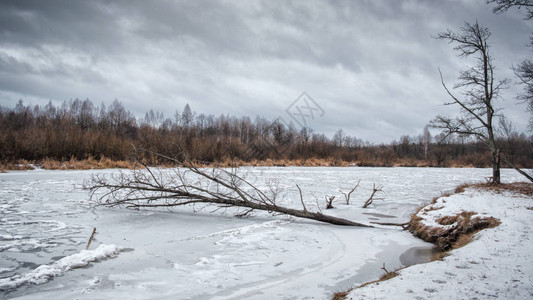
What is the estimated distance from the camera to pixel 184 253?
3873 millimetres

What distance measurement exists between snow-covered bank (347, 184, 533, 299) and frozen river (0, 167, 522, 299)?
56 centimetres

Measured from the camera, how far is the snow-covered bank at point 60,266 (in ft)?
9.00

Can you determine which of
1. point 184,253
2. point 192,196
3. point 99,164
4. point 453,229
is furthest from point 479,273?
point 99,164

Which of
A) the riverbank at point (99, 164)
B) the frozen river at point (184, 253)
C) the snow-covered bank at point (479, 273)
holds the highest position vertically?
the riverbank at point (99, 164)

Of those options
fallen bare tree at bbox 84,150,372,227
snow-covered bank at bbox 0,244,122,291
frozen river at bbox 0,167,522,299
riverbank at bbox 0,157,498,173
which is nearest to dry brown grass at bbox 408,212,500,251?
frozen river at bbox 0,167,522,299

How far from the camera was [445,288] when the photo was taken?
249 cm

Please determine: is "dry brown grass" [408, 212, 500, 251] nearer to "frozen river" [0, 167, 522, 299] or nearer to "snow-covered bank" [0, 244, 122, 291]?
"frozen river" [0, 167, 522, 299]

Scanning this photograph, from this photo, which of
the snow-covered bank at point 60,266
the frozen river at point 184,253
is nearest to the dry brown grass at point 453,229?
the frozen river at point 184,253

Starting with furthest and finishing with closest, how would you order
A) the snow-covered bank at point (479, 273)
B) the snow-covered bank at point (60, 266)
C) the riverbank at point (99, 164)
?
the riverbank at point (99, 164)
the snow-covered bank at point (60, 266)
the snow-covered bank at point (479, 273)

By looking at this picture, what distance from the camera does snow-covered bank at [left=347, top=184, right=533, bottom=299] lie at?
2.37 metres

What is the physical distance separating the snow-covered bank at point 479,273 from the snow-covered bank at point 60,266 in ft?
9.66

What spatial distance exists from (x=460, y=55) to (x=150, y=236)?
39.8 feet

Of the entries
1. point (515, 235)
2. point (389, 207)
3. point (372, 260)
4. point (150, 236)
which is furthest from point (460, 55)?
point (150, 236)

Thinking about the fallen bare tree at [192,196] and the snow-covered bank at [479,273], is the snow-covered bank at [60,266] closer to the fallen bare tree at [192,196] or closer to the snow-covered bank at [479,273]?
the fallen bare tree at [192,196]
